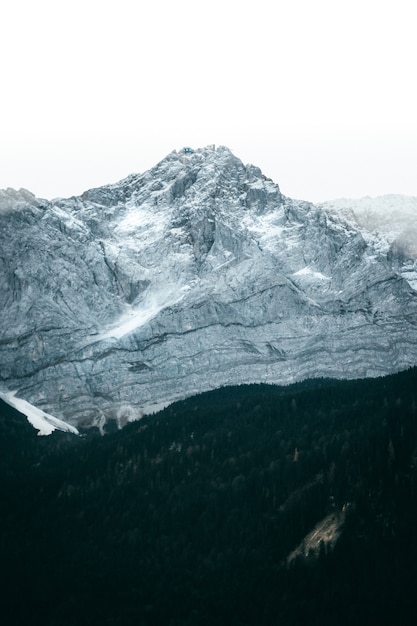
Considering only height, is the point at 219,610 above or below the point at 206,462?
below

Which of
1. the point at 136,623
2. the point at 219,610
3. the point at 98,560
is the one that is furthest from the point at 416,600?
the point at 98,560

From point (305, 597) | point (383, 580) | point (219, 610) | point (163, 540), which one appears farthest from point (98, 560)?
point (383, 580)

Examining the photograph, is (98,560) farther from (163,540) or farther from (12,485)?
(12,485)

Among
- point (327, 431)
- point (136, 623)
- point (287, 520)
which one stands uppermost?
point (327, 431)

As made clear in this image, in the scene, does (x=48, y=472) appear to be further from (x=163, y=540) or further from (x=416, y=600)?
(x=416, y=600)

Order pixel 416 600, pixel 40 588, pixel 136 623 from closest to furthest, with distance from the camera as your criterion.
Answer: pixel 416 600
pixel 136 623
pixel 40 588

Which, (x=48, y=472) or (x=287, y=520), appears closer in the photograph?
(x=287, y=520)

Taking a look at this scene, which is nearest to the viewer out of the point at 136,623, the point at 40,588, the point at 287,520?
the point at 136,623
